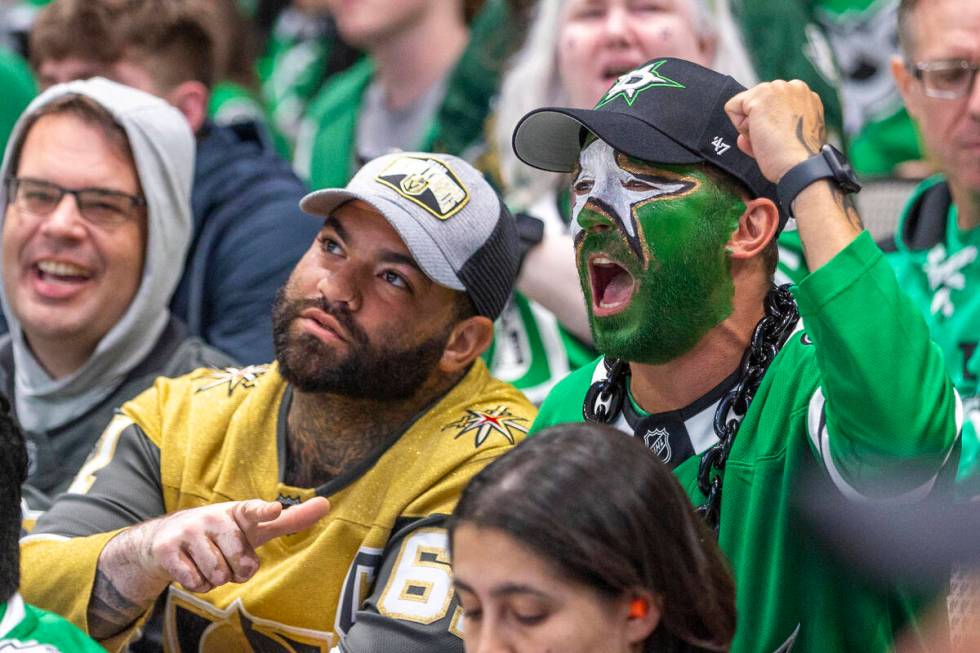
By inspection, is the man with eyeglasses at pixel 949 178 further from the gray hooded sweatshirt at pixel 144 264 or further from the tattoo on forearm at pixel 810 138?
the gray hooded sweatshirt at pixel 144 264

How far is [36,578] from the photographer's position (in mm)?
3102

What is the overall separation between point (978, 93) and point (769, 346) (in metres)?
1.20

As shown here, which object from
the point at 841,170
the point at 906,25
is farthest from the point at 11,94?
the point at 841,170

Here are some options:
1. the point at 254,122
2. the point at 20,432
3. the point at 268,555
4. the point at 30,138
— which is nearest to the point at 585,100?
the point at 254,122

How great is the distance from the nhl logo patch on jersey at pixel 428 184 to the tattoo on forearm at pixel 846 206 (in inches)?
37.3

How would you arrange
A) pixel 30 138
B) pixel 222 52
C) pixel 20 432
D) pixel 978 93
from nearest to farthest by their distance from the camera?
pixel 20 432 < pixel 978 93 < pixel 30 138 < pixel 222 52

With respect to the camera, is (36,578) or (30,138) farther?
(30,138)

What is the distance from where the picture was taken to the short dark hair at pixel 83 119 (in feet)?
13.1

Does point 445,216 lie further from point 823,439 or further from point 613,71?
point 613,71

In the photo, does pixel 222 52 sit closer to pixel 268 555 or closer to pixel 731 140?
pixel 268 555

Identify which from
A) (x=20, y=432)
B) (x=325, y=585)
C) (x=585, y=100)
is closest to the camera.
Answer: (x=20, y=432)

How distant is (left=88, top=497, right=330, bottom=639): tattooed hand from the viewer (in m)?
2.67

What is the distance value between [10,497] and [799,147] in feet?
→ 4.53

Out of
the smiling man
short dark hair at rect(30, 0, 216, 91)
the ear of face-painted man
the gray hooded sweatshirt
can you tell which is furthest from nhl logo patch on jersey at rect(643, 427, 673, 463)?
short dark hair at rect(30, 0, 216, 91)
